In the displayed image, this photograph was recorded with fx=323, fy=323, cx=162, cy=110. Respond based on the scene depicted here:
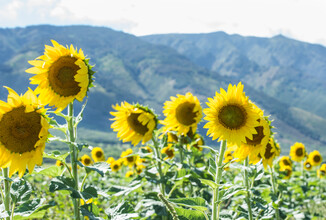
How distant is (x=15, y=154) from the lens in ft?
10.3

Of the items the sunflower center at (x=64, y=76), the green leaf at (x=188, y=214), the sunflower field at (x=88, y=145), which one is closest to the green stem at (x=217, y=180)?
the sunflower field at (x=88, y=145)

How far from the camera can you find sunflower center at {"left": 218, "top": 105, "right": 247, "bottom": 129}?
3.72 meters

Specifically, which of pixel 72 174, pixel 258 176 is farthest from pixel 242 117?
pixel 72 174

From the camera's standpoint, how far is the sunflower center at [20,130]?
10.1ft

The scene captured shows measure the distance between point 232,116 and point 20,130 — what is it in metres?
2.28

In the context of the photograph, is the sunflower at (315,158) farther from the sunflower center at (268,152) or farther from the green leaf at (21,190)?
the green leaf at (21,190)

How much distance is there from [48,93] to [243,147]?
8.22 feet

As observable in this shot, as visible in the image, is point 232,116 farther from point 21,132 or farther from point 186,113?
point 21,132

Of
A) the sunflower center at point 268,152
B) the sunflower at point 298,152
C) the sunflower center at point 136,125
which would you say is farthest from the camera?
the sunflower at point 298,152

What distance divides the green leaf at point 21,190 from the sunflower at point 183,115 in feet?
8.12

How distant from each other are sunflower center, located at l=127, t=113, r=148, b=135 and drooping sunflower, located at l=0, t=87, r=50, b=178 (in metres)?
2.31

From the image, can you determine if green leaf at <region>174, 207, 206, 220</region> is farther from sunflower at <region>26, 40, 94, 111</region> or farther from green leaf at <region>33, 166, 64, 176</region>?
sunflower at <region>26, 40, 94, 111</region>

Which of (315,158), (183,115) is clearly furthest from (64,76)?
(315,158)

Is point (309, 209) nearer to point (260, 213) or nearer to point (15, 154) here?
point (260, 213)
